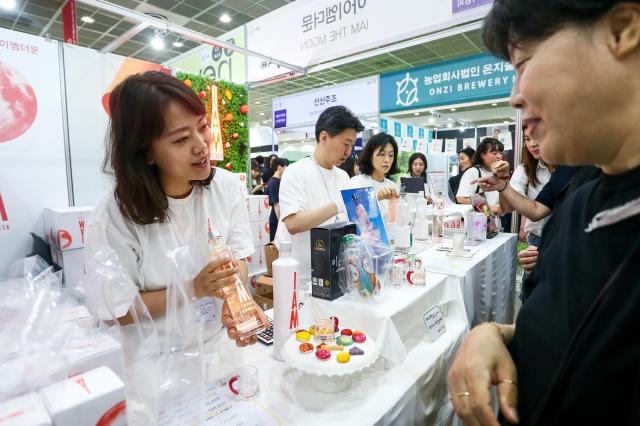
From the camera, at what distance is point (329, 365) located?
89cm

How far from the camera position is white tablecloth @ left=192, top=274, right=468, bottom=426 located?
879 millimetres

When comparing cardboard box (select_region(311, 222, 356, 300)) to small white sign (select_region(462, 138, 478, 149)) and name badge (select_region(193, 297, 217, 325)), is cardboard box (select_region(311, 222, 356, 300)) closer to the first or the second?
name badge (select_region(193, 297, 217, 325))

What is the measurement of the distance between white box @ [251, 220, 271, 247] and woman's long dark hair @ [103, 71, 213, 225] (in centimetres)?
302

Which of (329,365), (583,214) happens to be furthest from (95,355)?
(583,214)

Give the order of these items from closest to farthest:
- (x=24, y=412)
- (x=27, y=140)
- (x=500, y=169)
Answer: (x=24, y=412) < (x=500, y=169) < (x=27, y=140)

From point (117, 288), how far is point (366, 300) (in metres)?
0.77

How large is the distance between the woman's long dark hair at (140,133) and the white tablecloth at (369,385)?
512 mm

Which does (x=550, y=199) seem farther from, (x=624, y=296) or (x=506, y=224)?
(x=506, y=224)

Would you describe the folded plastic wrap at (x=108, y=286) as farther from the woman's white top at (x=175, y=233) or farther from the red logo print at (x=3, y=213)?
the red logo print at (x=3, y=213)

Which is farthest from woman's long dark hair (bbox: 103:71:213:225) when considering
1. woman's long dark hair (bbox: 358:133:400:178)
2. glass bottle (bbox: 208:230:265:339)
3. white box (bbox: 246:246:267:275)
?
white box (bbox: 246:246:267:275)

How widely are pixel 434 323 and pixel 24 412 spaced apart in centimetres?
120

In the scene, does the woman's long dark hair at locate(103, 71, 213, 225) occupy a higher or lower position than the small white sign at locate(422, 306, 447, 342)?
higher

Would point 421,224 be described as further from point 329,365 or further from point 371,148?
point 329,365

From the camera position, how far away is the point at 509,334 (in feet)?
2.74
